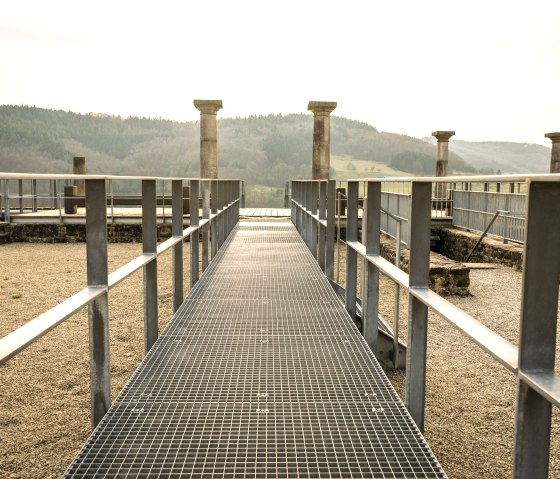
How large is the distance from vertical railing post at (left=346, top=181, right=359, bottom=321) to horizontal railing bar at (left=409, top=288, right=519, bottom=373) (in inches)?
96.4

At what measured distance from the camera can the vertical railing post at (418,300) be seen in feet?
9.80

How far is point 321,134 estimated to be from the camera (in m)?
21.4

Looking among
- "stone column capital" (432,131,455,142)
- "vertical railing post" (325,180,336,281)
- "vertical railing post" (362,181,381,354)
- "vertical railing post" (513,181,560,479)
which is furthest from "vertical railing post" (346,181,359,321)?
"stone column capital" (432,131,455,142)

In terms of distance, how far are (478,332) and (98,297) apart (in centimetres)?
179

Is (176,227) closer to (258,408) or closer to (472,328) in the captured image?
(258,408)

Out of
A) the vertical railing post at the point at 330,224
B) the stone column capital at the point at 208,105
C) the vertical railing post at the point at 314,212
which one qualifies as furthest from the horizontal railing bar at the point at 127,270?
the stone column capital at the point at 208,105

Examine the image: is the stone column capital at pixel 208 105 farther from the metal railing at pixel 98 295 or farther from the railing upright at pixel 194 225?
the metal railing at pixel 98 295

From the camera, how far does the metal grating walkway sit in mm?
2754

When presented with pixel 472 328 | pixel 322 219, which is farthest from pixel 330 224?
pixel 472 328

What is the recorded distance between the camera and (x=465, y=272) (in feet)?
32.3

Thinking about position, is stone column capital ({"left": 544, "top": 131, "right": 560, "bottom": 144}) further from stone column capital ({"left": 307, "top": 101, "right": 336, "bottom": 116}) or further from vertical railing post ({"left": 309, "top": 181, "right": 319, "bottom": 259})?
vertical railing post ({"left": 309, "top": 181, "right": 319, "bottom": 259})

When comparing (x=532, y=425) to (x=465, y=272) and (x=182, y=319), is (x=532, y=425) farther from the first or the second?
(x=465, y=272)

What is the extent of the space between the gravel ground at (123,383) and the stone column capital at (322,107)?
12.0 m

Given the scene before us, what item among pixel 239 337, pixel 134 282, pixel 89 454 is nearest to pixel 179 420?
pixel 89 454
